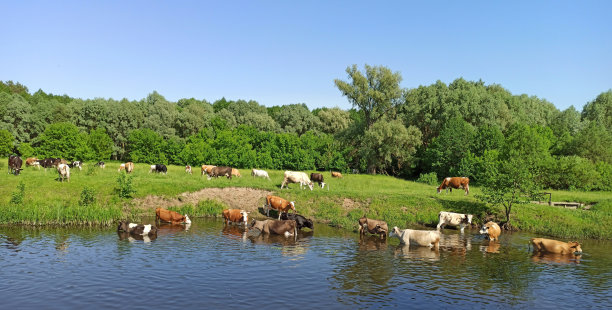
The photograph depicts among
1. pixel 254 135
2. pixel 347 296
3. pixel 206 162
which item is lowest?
pixel 347 296

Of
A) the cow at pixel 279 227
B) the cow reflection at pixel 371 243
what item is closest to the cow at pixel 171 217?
the cow at pixel 279 227

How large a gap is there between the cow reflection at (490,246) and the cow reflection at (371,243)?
5.41m

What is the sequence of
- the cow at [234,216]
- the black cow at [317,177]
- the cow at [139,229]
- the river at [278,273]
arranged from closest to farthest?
the river at [278,273] < the cow at [139,229] < the cow at [234,216] < the black cow at [317,177]

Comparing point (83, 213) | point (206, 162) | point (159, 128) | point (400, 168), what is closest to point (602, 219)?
point (83, 213)

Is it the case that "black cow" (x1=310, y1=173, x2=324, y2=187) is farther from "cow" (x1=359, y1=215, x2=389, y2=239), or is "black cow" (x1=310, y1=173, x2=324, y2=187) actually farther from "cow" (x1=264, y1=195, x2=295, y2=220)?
"cow" (x1=359, y1=215, x2=389, y2=239)

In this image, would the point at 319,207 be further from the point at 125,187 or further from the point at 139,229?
the point at 125,187

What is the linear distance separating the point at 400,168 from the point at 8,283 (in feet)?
216

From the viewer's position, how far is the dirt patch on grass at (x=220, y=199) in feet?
105

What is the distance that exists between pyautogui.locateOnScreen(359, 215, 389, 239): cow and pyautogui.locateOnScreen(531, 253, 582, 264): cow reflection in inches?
321

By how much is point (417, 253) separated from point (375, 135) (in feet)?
150

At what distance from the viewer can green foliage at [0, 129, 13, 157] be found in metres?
76.4

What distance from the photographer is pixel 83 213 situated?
2619 centimetres

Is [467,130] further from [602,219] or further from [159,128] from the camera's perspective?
[159,128]

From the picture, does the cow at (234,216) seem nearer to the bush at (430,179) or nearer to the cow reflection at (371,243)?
the cow reflection at (371,243)
